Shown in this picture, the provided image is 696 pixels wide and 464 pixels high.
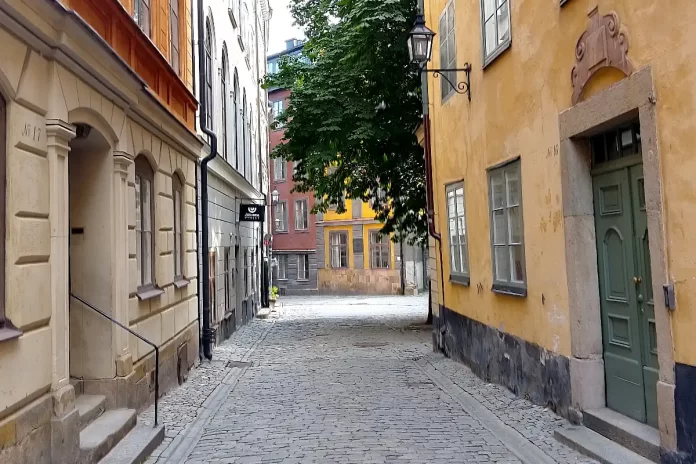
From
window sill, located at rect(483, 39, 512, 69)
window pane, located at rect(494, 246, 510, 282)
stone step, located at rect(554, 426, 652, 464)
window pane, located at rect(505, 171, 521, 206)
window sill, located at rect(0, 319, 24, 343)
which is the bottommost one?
stone step, located at rect(554, 426, 652, 464)

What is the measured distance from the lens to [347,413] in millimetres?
7961

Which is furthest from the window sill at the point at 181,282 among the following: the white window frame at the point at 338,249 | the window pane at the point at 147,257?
the white window frame at the point at 338,249

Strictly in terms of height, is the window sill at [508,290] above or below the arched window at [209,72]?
below

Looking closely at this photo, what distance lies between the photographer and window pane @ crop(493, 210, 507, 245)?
29.5 feet

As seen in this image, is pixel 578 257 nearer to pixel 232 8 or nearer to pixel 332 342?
pixel 332 342

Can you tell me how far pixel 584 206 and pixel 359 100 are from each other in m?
10.1

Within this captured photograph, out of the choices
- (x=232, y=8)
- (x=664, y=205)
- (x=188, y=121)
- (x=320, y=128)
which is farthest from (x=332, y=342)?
(x=664, y=205)

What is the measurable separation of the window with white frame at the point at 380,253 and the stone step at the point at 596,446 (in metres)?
30.9

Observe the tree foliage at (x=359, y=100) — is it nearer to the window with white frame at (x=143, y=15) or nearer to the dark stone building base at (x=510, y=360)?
the dark stone building base at (x=510, y=360)

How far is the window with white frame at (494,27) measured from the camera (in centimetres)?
847

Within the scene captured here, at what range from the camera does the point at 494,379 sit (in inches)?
364

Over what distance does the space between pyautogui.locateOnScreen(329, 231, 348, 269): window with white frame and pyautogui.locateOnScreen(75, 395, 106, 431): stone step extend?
1268 inches

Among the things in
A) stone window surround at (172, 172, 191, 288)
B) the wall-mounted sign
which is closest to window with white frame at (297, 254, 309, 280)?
the wall-mounted sign

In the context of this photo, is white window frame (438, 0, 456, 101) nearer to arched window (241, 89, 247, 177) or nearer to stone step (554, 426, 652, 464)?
stone step (554, 426, 652, 464)
